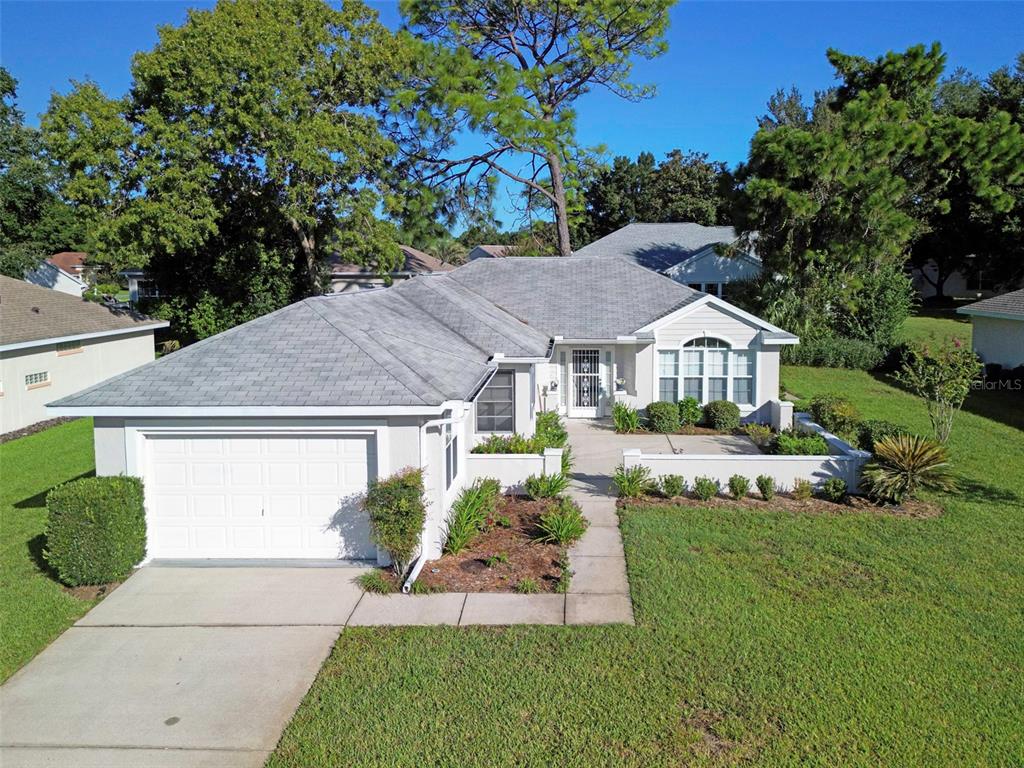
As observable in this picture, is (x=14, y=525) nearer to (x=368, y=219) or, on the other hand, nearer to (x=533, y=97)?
(x=368, y=219)

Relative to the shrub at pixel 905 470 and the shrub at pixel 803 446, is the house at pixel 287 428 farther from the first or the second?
the shrub at pixel 905 470

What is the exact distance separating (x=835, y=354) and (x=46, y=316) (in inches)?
1128

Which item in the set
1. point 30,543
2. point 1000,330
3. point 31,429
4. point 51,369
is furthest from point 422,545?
point 1000,330

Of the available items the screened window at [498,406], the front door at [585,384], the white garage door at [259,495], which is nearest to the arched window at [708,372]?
the front door at [585,384]

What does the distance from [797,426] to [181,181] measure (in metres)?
21.5

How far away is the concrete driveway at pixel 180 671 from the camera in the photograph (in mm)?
6715

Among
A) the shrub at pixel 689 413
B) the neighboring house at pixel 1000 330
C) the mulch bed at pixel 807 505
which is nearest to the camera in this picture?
the mulch bed at pixel 807 505

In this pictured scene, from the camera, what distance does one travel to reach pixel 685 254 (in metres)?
39.7

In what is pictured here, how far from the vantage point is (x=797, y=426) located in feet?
59.8

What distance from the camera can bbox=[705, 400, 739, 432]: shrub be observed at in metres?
20.4

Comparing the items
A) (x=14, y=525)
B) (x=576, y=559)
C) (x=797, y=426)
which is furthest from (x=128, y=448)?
(x=797, y=426)

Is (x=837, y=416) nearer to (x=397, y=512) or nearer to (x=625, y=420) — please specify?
(x=625, y=420)

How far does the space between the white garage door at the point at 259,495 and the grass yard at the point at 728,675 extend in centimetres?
242

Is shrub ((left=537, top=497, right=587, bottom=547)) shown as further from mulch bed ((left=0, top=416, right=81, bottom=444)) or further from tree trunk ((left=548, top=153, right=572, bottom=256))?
tree trunk ((left=548, top=153, right=572, bottom=256))
